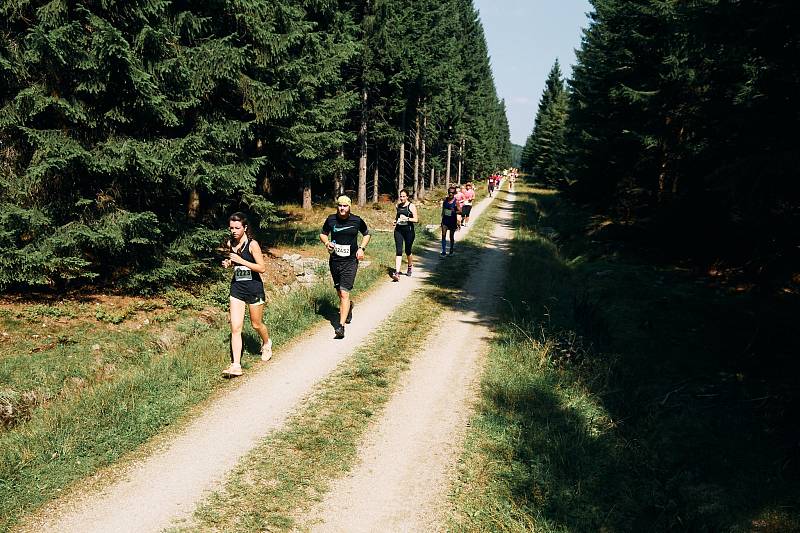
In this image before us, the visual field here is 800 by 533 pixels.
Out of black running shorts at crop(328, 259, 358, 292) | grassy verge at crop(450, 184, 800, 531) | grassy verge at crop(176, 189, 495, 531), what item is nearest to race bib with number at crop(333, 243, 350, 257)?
black running shorts at crop(328, 259, 358, 292)

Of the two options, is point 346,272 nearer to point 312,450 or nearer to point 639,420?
point 312,450

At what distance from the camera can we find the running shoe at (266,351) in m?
7.38

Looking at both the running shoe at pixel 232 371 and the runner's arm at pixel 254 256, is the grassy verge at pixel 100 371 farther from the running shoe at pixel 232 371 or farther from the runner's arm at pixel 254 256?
the runner's arm at pixel 254 256

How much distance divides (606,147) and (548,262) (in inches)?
249

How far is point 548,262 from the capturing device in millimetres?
16109

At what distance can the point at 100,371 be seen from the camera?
6.85m

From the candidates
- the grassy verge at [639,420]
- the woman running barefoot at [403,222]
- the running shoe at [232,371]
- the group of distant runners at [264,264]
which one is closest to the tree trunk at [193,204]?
the group of distant runners at [264,264]

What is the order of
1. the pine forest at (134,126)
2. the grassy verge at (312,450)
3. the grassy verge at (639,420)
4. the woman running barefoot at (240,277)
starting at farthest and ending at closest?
the pine forest at (134,126) → the woman running barefoot at (240,277) → the grassy verge at (639,420) → the grassy verge at (312,450)

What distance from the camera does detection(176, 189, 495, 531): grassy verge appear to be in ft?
13.5

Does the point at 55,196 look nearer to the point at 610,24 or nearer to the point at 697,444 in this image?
the point at 697,444

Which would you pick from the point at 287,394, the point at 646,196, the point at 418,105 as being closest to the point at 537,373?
the point at 287,394

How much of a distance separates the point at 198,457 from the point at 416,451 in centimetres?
228

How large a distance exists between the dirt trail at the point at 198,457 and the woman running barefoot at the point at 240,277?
0.46 m

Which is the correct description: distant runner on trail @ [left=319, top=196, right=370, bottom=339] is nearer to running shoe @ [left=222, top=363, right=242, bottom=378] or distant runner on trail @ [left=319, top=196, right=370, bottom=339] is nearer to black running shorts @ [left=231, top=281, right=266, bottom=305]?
black running shorts @ [left=231, top=281, right=266, bottom=305]
